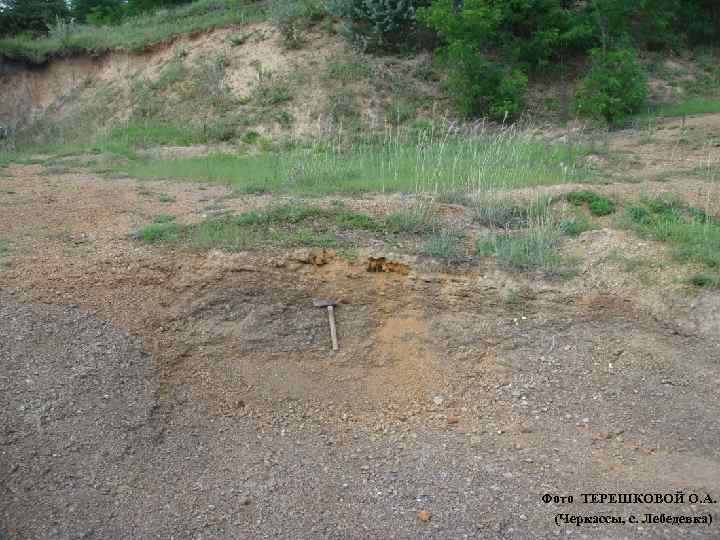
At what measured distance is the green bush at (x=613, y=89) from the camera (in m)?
11.8

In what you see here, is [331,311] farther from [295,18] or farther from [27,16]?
[27,16]

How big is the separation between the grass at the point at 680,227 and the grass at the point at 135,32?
11.7 m

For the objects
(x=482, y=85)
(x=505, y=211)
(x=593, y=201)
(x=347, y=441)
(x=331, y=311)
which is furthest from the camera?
(x=482, y=85)

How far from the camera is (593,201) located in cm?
723

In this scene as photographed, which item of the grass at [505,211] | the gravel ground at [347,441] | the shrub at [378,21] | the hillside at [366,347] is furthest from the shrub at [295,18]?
the gravel ground at [347,441]

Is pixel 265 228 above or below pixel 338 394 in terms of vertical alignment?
above

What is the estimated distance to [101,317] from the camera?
537 centimetres

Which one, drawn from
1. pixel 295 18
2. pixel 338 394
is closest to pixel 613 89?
pixel 295 18

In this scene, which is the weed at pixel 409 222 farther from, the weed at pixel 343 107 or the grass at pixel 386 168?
the weed at pixel 343 107

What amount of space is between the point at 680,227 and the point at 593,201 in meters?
1.00

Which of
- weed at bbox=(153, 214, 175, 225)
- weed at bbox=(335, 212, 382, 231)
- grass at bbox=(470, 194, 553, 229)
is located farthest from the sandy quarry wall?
weed at bbox=(335, 212, 382, 231)

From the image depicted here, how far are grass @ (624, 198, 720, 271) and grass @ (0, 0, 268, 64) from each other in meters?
11.7

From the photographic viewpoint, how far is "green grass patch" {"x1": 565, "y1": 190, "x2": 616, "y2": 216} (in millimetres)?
7094

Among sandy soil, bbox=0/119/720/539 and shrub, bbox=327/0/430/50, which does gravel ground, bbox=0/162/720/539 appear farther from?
shrub, bbox=327/0/430/50
